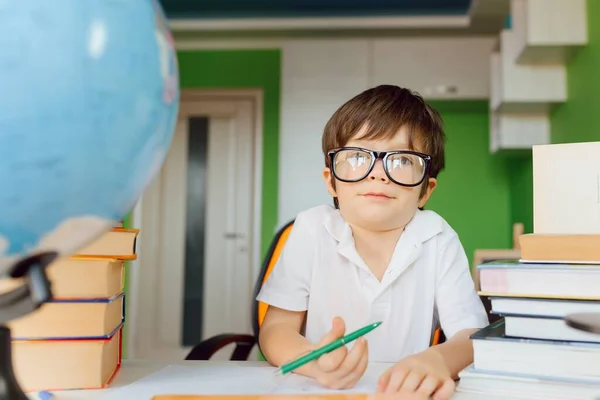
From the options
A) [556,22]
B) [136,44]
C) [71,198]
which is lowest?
[71,198]

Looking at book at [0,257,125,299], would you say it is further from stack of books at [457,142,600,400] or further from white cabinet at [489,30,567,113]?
white cabinet at [489,30,567,113]

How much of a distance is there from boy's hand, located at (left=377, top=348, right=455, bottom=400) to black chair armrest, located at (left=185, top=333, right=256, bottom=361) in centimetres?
60

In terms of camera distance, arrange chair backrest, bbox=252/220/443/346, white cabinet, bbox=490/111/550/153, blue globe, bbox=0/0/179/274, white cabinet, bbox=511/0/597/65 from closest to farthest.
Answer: blue globe, bbox=0/0/179/274, chair backrest, bbox=252/220/443/346, white cabinet, bbox=511/0/597/65, white cabinet, bbox=490/111/550/153

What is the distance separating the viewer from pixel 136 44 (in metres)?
0.39

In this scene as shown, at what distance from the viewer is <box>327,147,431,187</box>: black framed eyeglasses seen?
0.85 meters

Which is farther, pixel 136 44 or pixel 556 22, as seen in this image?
pixel 556 22

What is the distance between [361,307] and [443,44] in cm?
271

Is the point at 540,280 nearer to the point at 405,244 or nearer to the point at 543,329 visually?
the point at 543,329

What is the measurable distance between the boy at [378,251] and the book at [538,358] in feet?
0.57

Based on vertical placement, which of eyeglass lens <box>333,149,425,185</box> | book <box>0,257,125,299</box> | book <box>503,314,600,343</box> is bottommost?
book <box>503,314,600,343</box>

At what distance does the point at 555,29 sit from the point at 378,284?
5.37 feet

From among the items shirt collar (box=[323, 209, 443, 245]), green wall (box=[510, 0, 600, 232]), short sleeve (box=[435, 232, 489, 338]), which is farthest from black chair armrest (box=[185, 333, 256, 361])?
green wall (box=[510, 0, 600, 232])

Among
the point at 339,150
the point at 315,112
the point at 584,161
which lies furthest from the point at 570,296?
the point at 315,112

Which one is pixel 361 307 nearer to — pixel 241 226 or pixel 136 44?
pixel 136 44
